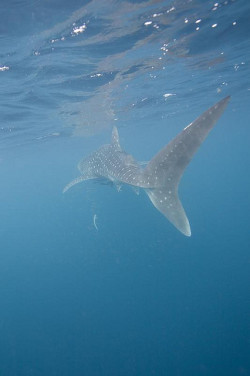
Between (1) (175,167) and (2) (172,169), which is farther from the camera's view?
(2) (172,169)

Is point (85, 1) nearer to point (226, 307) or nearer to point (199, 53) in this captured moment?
point (199, 53)

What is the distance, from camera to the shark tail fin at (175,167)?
201 inches

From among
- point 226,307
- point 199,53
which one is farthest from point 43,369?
point 199,53

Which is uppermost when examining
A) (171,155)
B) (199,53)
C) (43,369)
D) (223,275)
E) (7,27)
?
(7,27)

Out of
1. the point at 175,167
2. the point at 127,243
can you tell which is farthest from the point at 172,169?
the point at 127,243

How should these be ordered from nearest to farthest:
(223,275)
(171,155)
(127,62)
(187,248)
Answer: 1. (171,155)
2. (127,62)
3. (223,275)
4. (187,248)

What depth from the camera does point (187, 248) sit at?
80.9 feet

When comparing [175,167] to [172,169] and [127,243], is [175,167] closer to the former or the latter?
[172,169]

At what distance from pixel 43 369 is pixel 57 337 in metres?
2.40

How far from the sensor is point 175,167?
656 centimetres

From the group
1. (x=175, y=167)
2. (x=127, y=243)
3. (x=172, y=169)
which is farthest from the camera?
(x=127, y=243)

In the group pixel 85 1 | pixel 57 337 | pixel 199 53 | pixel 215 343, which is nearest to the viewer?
pixel 85 1

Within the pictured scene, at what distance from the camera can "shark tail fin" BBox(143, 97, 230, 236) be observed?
5.11 m

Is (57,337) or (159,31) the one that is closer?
(159,31)
